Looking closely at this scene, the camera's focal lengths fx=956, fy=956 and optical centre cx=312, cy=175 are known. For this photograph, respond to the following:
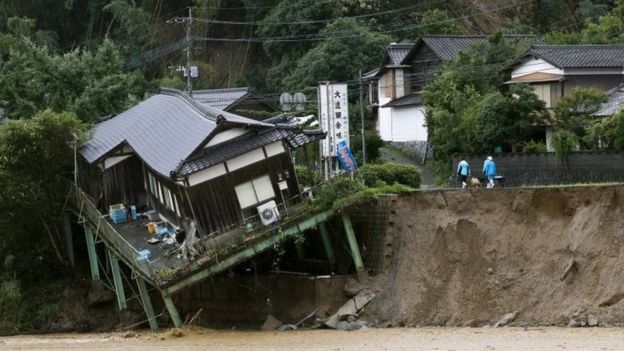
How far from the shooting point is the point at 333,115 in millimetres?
34969

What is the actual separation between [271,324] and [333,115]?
8.25 metres

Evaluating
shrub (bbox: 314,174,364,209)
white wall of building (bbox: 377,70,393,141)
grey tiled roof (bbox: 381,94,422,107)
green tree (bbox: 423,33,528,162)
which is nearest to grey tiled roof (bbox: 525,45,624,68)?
green tree (bbox: 423,33,528,162)

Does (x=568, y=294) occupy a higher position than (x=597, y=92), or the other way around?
(x=597, y=92)

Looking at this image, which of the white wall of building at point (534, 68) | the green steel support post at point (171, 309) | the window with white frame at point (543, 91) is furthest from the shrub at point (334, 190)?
the white wall of building at point (534, 68)

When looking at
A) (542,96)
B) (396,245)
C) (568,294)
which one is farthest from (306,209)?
(542,96)

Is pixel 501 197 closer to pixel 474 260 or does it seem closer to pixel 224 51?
pixel 474 260

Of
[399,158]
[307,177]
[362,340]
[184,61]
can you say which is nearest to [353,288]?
[362,340]

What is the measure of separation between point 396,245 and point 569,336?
8200mm

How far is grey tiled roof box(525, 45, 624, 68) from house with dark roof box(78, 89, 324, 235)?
16015 mm

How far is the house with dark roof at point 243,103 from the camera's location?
48.0 m

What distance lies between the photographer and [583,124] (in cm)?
3922

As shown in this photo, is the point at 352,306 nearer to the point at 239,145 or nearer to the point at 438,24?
the point at 239,145

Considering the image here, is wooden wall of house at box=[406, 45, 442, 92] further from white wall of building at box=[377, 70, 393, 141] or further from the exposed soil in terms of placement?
the exposed soil

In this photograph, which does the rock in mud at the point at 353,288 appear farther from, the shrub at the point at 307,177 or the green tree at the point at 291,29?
the green tree at the point at 291,29
